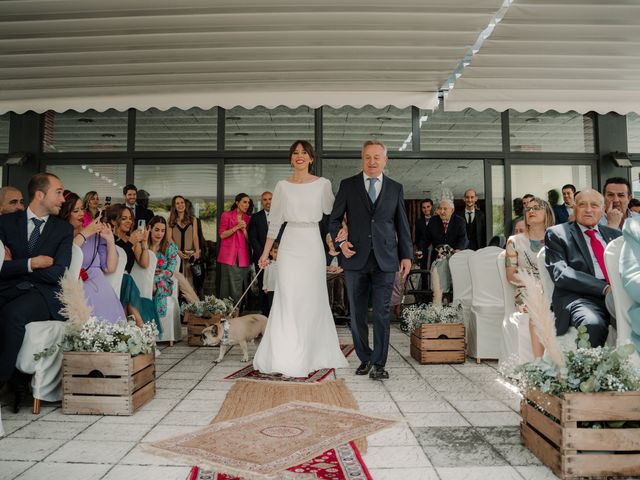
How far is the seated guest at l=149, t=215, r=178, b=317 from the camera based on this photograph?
20.9ft

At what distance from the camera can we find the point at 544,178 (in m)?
8.47

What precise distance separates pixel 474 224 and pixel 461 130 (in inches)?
58.0

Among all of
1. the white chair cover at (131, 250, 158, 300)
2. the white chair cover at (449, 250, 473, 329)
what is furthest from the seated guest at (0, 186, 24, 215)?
the white chair cover at (449, 250, 473, 329)

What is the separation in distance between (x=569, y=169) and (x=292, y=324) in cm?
584

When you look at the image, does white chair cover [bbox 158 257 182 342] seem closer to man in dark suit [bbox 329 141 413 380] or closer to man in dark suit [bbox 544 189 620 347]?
man in dark suit [bbox 329 141 413 380]

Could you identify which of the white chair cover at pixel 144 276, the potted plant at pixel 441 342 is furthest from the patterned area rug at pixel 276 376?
the white chair cover at pixel 144 276

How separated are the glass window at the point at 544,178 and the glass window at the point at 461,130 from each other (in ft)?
1.76

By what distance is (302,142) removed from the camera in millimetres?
4852

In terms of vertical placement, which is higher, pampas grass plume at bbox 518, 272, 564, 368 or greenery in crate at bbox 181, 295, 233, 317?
pampas grass plume at bbox 518, 272, 564, 368

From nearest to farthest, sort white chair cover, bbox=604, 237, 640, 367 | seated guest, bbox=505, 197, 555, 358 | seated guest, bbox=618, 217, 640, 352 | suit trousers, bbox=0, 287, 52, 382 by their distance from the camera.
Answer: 1. seated guest, bbox=618, 217, 640, 352
2. white chair cover, bbox=604, 237, 640, 367
3. suit trousers, bbox=0, 287, 52, 382
4. seated guest, bbox=505, 197, 555, 358

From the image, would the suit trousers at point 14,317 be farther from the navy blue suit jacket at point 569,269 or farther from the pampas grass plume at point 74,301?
the navy blue suit jacket at point 569,269

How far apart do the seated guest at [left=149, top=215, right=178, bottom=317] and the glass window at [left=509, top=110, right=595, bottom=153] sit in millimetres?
5377

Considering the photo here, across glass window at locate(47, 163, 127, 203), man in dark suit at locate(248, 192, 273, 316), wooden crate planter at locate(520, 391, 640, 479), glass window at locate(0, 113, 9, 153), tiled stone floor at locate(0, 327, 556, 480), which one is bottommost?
tiled stone floor at locate(0, 327, 556, 480)

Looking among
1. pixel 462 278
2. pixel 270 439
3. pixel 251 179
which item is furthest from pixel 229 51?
pixel 270 439
